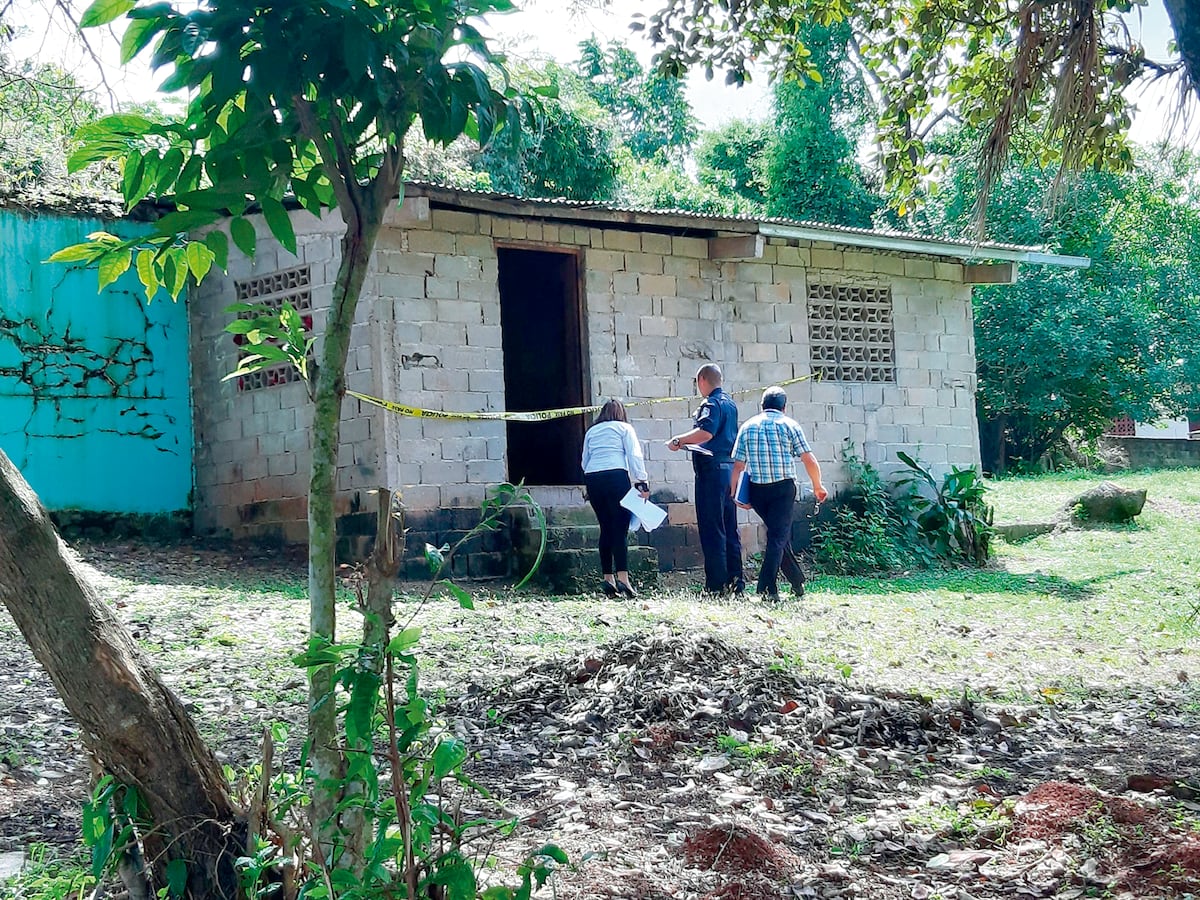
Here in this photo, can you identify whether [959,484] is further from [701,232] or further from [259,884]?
[259,884]

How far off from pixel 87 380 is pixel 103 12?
32.2ft

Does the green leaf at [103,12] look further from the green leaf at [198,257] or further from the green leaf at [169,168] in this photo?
the green leaf at [198,257]

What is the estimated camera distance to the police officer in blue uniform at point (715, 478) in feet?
32.2

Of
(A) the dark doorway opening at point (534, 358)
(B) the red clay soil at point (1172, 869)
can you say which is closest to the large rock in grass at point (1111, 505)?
(A) the dark doorway opening at point (534, 358)

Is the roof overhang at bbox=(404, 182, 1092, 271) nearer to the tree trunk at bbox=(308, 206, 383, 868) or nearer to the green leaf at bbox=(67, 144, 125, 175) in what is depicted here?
the tree trunk at bbox=(308, 206, 383, 868)

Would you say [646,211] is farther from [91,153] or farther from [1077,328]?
[1077,328]

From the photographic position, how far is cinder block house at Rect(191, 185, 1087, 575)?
10.5 meters

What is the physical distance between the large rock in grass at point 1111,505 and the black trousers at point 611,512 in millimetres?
8077

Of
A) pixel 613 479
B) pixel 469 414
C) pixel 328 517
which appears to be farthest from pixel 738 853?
pixel 469 414

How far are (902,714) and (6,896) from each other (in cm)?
364

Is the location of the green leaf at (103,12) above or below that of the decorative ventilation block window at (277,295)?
below

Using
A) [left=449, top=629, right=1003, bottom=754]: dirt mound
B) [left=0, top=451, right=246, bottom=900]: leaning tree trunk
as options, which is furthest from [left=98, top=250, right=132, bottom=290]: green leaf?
[left=449, top=629, right=1003, bottom=754]: dirt mound

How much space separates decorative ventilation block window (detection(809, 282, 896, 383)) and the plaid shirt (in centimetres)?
345

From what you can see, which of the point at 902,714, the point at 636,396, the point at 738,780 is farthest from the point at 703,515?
the point at 738,780
